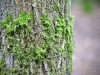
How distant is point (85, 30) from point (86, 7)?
13.9 ft

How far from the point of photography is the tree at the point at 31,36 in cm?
256

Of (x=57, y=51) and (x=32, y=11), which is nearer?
(x=32, y=11)

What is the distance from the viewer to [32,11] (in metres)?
2.55

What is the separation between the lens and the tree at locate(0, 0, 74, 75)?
2561 millimetres

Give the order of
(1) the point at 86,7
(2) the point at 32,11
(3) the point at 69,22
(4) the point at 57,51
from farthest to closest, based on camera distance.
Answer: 1. (1) the point at 86,7
2. (3) the point at 69,22
3. (4) the point at 57,51
4. (2) the point at 32,11

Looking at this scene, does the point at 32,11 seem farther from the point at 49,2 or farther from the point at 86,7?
the point at 86,7

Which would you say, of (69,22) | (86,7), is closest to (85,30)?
(86,7)

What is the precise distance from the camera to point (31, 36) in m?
2.59

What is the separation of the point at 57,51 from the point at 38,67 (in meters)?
0.33

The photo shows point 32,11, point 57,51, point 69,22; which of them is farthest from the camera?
point 69,22

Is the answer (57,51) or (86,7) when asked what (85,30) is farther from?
(57,51)

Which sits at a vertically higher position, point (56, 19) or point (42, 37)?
point (56, 19)

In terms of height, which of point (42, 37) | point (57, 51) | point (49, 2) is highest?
point (49, 2)

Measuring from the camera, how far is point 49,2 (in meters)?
2.61
